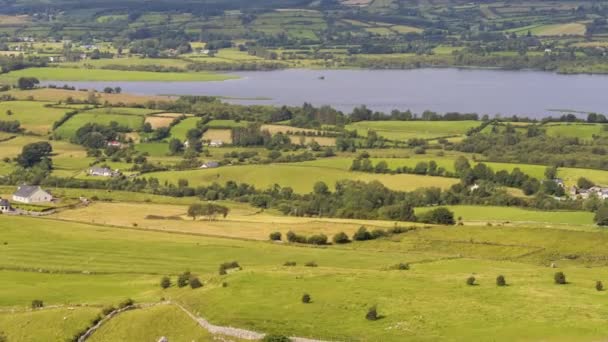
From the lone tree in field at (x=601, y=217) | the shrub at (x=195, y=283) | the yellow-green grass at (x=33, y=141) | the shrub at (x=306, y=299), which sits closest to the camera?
the shrub at (x=306, y=299)

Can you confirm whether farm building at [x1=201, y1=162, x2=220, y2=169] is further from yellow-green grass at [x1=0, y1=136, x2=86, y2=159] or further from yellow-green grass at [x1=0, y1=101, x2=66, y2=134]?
yellow-green grass at [x1=0, y1=101, x2=66, y2=134]

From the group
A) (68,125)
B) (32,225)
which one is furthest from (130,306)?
(68,125)

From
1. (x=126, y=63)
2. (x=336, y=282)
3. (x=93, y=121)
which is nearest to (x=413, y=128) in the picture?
(x=93, y=121)

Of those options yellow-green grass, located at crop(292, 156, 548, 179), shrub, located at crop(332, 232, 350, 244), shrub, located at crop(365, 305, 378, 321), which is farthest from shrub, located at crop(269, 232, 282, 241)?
yellow-green grass, located at crop(292, 156, 548, 179)

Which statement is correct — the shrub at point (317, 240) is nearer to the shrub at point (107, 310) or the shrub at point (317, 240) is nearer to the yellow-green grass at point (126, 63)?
the shrub at point (107, 310)

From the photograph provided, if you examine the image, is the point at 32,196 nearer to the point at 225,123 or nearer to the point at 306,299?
the point at 306,299

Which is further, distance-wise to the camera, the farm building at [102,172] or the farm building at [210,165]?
the farm building at [210,165]

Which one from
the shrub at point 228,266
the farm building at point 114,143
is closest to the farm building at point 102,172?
the farm building at point 114,143
